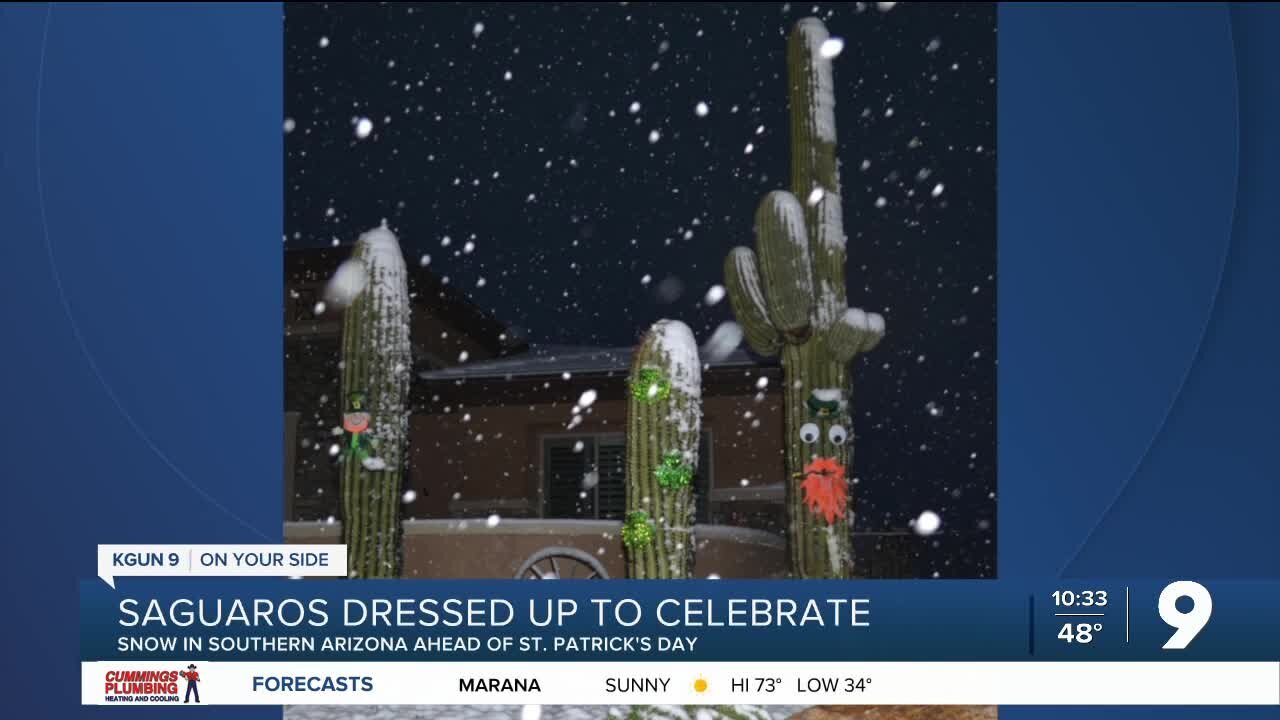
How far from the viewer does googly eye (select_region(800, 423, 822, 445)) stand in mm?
6293

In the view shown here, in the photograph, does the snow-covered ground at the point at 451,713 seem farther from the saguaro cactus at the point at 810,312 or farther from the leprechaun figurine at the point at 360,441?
the leprechaun figurine at the point at 360,441

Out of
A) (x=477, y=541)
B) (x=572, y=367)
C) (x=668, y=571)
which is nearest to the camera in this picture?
(x=668, y=571)

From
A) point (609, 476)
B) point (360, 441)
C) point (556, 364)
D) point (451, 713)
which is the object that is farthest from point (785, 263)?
point (556, 364)

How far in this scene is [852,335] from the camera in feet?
21.4

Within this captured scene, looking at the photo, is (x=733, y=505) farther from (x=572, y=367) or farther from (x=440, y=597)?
(x=440, y=597)

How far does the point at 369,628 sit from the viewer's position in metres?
3.01

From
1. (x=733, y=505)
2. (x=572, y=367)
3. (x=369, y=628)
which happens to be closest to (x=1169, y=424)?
(x=369, y=628)

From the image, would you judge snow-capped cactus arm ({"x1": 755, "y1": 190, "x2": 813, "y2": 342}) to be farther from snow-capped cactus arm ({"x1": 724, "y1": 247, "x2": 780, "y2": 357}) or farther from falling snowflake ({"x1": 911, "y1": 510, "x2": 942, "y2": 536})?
falling snowflake ({"x1": 911, "y1": 510, "x2": 942, "y2": 536})

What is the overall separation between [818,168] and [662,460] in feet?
8.67

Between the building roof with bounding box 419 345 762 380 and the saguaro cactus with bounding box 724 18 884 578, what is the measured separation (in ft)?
15.9

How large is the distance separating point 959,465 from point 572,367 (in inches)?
188

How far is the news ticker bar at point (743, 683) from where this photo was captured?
2.91 m

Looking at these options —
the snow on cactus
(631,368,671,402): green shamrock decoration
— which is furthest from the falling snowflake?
the snow on cactus

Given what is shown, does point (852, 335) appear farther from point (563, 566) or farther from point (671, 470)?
point (563, 566)
